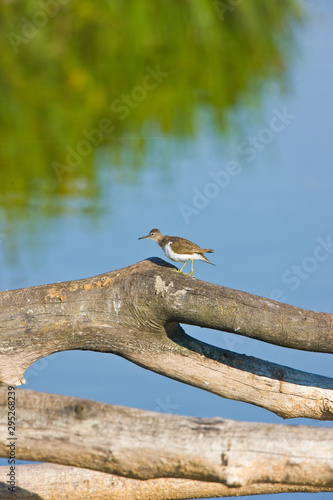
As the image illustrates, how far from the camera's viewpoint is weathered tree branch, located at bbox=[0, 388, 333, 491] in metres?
1.93

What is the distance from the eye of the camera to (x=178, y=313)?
282cm

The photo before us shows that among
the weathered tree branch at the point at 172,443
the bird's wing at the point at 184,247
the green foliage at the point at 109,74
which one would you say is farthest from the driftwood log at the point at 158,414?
the green foliage at the point at 109,74

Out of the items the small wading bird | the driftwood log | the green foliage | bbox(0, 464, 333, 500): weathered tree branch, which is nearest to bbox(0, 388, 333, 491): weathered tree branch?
the driftwood log

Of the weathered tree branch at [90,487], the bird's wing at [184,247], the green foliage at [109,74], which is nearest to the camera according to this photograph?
the weathered tree branch at [90,487]

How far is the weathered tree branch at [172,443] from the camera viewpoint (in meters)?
1.93

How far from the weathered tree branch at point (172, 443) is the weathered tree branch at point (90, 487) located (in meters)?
0.83

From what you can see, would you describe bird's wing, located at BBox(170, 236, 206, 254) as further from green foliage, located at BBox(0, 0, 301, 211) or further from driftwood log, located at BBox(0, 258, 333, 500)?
green foliage, located at BBox(0, 0, 301, 211)

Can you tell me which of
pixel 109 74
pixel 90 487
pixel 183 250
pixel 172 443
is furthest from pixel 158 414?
pixel 109 74

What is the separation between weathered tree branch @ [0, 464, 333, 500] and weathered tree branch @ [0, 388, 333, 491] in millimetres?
833

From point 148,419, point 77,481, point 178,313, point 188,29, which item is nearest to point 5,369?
point 77,481

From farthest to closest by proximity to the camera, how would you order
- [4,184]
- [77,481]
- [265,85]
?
[265,85] < [4,184] < [77,481]

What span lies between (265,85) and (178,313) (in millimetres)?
6839

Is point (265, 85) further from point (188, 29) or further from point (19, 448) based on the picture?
point (19, 448)

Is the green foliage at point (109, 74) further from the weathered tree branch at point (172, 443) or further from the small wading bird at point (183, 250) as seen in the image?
the weathered tree branch at point (172, 443)
